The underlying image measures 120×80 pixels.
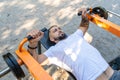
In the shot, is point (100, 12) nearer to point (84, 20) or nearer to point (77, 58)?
point (84, 20)

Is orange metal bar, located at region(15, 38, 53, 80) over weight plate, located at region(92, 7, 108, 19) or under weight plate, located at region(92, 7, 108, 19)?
over

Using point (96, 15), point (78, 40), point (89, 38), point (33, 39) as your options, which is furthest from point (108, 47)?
point (33, 39)

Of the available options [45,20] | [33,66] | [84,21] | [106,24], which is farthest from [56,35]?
[45,20]

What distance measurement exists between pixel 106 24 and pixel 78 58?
2.01 ft

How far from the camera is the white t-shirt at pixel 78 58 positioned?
271 cm

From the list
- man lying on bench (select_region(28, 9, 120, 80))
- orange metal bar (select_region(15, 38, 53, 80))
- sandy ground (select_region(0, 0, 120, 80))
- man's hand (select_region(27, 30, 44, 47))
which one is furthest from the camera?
sandy ground (select_region(0, 0, 120, 80))

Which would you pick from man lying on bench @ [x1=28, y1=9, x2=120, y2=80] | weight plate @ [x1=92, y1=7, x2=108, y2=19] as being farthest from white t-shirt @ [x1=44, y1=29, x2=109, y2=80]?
weight plate @ [x1=92, y1=7, x2=108, y2=19]

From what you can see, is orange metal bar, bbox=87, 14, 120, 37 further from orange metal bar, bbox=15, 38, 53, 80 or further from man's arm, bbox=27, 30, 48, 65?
orange metal bar, bbox=15, 38, 53, 80

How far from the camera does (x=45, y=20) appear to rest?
4.94 metres

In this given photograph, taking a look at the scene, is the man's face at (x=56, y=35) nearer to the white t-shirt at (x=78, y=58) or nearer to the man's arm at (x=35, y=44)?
the white t-shirt at (x=78, y=58)

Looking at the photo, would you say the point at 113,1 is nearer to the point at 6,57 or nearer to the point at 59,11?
the point at 59,11

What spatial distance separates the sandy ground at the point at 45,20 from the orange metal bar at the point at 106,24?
1131 millimetres

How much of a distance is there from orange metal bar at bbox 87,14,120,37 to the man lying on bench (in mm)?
341

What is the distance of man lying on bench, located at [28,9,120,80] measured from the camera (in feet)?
8.85
